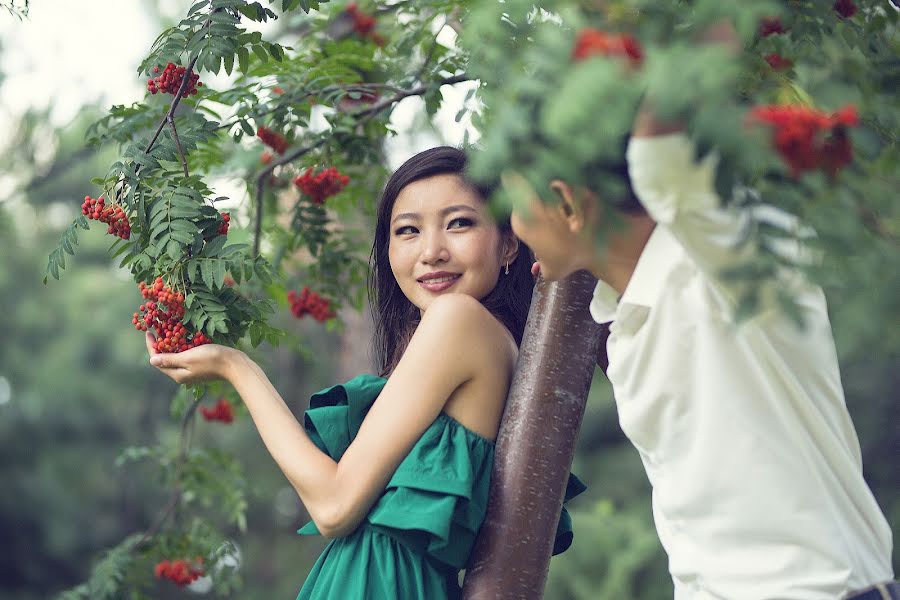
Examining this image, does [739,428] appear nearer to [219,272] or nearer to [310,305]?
[219,272]

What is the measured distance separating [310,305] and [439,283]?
100cm

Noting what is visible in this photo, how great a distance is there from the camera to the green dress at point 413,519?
2.16 metres

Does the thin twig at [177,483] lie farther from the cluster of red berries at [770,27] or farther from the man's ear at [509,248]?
the cluster of red berries at [770,27]

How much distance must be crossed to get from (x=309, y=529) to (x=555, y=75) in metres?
1.50

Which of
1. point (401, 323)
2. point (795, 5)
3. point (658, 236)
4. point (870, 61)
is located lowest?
point (401, 323)

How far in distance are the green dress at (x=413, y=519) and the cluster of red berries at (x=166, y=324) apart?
0.32 m

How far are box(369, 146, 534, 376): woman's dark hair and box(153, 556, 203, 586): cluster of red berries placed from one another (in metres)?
1.09

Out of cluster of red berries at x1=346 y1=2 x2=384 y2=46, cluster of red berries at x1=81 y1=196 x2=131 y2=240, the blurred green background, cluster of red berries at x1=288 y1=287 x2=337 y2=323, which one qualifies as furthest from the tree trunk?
the blurred green background

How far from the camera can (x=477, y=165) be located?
4.37ft

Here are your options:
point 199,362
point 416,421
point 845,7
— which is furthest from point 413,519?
point 845,7

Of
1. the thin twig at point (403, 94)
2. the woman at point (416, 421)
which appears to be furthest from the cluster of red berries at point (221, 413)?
the woman at point (416, 421)

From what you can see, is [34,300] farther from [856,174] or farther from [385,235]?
[856,174]

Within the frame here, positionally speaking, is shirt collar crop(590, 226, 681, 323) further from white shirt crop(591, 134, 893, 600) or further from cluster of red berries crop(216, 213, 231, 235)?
cluster of red berries crop(216, 213, 231, 235)

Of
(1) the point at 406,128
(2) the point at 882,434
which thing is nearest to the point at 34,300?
(1) the point at 406,128
